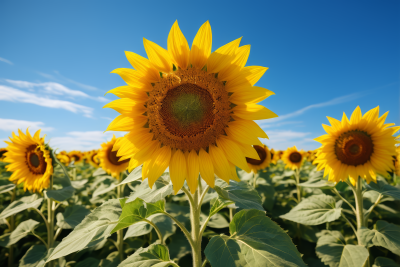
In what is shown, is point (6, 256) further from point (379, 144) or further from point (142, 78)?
point (379, 144)

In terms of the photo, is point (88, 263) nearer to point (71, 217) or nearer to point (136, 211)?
point (71, 217)

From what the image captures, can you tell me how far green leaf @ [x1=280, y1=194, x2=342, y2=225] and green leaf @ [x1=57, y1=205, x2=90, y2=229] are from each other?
3189 mm

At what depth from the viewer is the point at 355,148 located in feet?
11.4

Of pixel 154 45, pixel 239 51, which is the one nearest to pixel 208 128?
pixel 239 51

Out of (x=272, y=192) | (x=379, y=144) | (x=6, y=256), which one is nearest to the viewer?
(x=379, y=144)

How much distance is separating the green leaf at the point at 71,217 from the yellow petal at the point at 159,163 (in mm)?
2424

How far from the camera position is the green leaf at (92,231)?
1697mm

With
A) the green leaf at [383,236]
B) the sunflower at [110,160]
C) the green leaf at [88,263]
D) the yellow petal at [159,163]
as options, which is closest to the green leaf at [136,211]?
the yellow petal at [159,163]

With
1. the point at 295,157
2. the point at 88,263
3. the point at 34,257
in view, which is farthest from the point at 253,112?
the point at 295,157

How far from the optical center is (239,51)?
69.2 inches

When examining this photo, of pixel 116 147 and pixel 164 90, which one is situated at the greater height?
pixel 164 90

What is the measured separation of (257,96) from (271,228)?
1071 millimetres

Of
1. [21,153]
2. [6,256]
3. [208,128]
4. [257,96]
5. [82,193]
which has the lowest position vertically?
[6,256]

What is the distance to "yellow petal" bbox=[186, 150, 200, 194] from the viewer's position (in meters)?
1.88
